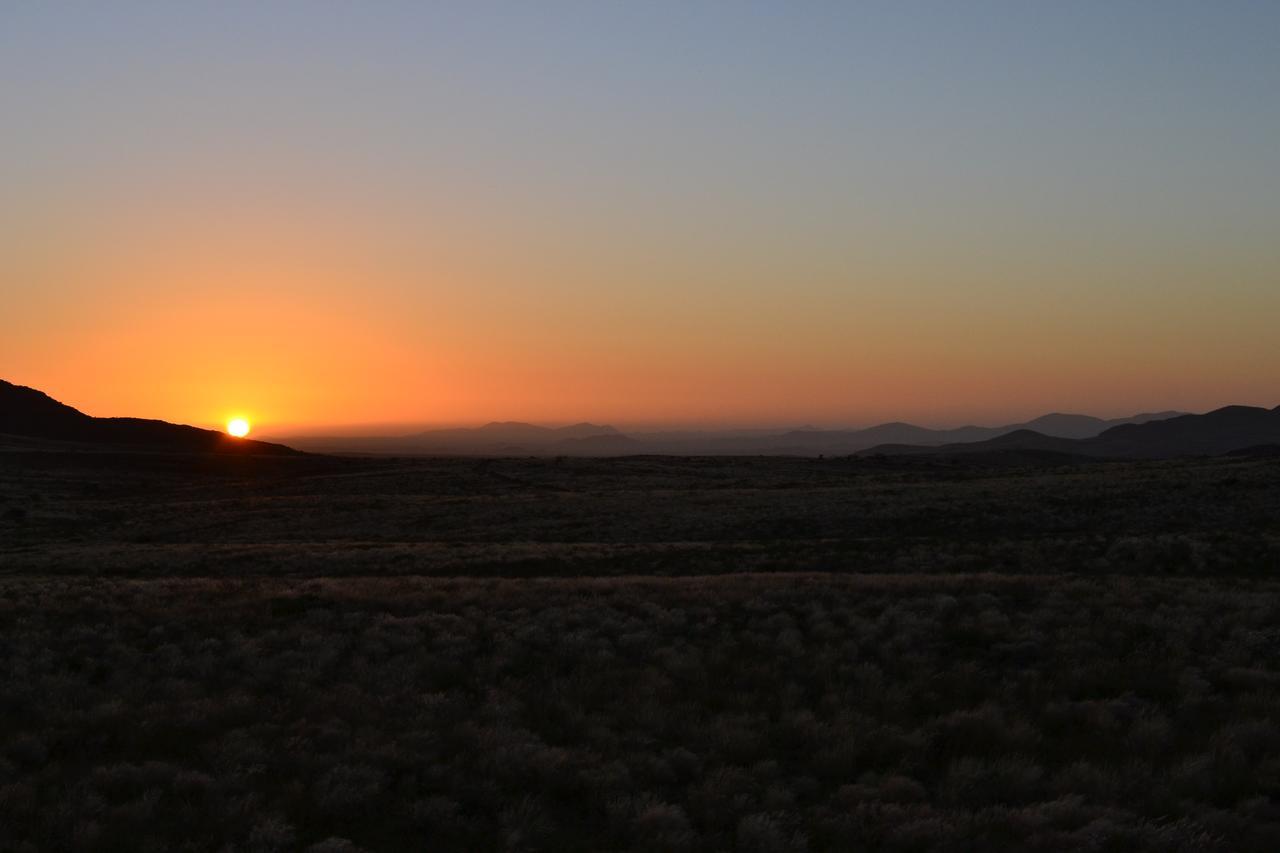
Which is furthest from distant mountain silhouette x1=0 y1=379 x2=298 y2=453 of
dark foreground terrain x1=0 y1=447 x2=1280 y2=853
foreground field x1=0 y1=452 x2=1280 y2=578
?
dark foreground terrain x1=0 y1=447 x2=1280 y2=853

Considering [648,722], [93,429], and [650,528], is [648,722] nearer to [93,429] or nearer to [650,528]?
[650,528]

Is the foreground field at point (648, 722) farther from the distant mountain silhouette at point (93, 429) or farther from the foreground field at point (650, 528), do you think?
the distant mountain silhouette at point (93, 429)

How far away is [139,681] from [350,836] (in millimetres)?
5429

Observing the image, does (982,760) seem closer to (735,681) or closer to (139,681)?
(735,681)

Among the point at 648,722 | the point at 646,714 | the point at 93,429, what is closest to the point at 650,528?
the point at 646,714

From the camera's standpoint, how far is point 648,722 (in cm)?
996

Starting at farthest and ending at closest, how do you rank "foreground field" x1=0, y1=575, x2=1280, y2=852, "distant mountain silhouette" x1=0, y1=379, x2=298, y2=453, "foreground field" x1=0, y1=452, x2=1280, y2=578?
"distant mountain silhouette" x1=0, y1=379, x2=298, y2=453 → "foreground field" x1=0, y1=452, x2=1280, y2=578 → "foreground field" x1=0, y1=575, x2=1280, y2=852

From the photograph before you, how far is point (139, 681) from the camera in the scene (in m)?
11.0

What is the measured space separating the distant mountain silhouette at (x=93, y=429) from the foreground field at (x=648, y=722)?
131 m

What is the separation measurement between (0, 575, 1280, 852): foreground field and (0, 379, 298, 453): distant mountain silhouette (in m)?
131

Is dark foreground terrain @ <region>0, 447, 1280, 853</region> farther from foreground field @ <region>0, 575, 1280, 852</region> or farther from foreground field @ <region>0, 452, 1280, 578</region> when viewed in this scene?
foreground field @ <region>0, 452, 1280, 578</region>

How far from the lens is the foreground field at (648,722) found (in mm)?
7508

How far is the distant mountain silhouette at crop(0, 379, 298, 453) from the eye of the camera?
13450 cm

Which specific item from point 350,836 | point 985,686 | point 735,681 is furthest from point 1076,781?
point 350,836
